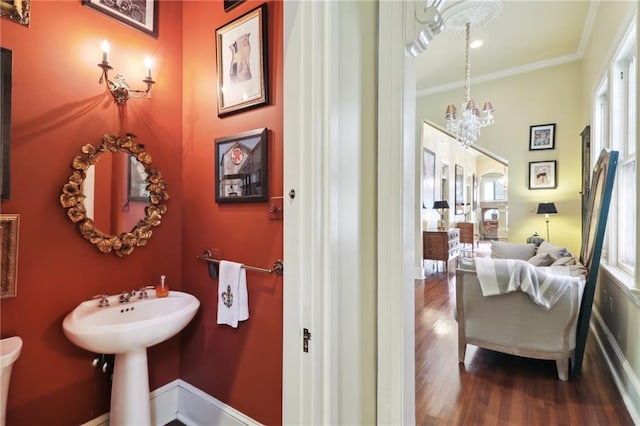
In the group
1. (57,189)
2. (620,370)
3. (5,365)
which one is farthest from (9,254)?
(620,370)

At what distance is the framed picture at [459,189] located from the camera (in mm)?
9320

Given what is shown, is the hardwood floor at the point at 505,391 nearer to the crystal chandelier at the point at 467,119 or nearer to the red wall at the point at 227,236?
the red wall at the point at 227,236

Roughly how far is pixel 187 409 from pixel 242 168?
59.9 inches

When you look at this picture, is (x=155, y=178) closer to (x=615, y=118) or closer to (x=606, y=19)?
(x=615, y=118)

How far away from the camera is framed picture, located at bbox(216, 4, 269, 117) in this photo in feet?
5.09

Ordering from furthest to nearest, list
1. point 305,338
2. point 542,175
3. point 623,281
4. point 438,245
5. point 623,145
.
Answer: point 438,245
point 542,175
point 623,145
point 623,281
point 305,338

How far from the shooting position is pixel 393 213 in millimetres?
1134

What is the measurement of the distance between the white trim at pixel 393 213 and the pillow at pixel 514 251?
368 cm

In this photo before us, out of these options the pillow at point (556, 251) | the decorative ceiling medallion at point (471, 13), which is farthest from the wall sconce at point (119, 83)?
the pillow at point (556, 251)

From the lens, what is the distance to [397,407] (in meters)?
1.15

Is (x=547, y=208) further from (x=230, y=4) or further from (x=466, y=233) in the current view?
(x=230, y=4)

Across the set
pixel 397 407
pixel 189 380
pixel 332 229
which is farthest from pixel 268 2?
pixel 189 380

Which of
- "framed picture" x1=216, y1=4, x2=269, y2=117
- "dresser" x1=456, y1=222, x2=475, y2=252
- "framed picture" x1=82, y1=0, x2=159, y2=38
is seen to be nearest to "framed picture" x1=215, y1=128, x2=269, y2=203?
"framed picture" x1=216, y1=4, x2=269, y2=117

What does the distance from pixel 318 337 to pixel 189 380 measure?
1.44 m
